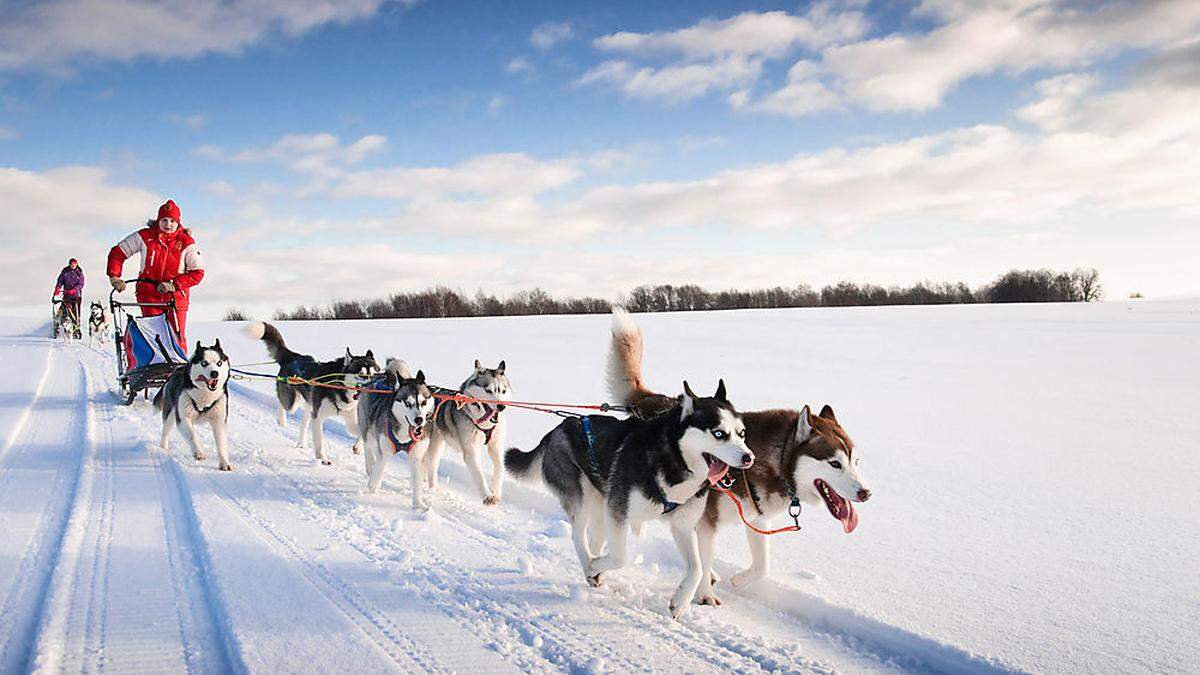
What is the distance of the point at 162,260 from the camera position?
818 cm

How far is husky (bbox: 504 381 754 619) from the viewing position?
3.31 metres

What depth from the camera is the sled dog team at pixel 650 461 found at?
3377 millimetres

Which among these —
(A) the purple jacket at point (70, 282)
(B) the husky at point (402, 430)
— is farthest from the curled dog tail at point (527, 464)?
(A) the purple jacket at point (70, 282)

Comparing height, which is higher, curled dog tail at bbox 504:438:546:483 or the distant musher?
the distant musher

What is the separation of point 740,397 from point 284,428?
5.90 m

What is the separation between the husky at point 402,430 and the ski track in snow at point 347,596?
221 mm

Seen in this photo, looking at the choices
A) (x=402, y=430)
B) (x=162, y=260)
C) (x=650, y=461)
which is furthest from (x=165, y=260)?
(x=650, y=461)

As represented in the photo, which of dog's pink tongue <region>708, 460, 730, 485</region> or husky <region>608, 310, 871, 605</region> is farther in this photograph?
husky <region>608, 310, 871, 605</region>

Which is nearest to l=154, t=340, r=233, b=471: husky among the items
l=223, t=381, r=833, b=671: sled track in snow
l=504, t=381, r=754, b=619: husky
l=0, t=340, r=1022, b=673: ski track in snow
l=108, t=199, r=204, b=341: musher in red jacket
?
l=0, t=340, r=1022, b=673: ski track in snow

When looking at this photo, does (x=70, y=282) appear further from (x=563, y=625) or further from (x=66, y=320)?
(x=563, y=625)

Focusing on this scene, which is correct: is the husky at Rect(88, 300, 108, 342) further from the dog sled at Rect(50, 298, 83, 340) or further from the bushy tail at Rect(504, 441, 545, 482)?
the bushy tail at Rect(504, 441, 545, 482)

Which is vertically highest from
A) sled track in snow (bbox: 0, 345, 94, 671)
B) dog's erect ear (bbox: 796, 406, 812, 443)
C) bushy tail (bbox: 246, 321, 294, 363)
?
bushy tail (bbox: 246, 321, 294, 363)

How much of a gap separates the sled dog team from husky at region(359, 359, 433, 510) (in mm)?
11

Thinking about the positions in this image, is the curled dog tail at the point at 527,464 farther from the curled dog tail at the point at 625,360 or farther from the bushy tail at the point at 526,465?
the curled dog tail at the point at 625,360
